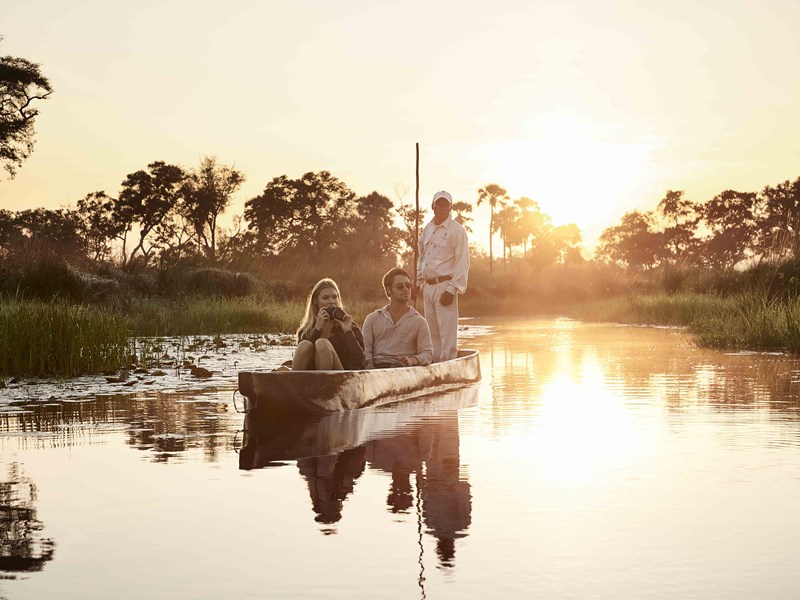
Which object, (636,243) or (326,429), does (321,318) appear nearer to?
(326,429)

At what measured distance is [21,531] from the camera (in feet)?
20.1

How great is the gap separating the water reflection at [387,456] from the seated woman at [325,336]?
55cm

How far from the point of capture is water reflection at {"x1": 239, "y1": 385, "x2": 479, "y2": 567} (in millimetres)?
6562

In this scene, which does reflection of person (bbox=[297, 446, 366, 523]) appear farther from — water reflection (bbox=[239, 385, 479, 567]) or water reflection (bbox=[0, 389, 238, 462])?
water reflection (bbox=[0, 389, 238, 462])

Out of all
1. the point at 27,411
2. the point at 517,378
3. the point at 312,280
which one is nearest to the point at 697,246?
the point at 312,280

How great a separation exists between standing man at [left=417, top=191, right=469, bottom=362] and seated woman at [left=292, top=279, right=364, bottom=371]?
3.12m

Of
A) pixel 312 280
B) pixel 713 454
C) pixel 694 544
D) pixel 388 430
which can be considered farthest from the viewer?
pixel 312 280

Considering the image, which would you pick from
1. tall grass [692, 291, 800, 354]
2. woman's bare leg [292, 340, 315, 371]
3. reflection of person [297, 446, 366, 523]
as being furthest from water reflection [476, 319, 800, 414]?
reflection of person [297, 446, 366, 523]

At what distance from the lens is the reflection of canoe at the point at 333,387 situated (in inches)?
420

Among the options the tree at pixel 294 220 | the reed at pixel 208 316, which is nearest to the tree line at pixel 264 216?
the tree at pixel 294 220

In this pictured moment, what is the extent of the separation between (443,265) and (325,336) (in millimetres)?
3644

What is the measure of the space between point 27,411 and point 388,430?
4093 mm

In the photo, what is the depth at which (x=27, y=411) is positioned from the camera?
1222 cm

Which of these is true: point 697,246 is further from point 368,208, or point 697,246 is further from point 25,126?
point 25,126
